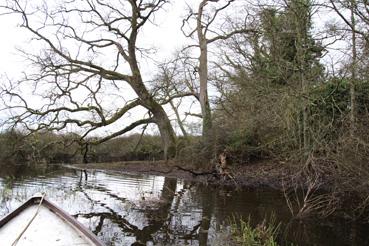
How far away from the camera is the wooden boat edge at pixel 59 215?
639 centimetres

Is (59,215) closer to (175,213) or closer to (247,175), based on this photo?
(175,213)

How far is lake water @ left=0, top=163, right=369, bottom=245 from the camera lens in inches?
331

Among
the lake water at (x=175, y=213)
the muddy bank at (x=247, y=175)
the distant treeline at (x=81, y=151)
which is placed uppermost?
the distant treeline at (x=81, y=151)

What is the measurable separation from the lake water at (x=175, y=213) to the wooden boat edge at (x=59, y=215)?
0.97m

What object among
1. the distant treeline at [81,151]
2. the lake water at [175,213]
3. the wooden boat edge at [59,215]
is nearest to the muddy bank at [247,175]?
the lake water at [175,213]

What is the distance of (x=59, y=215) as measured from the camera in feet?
25.4

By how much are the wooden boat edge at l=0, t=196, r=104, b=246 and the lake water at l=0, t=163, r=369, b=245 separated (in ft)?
3.17

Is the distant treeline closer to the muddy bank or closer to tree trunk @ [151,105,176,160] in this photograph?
tree trunk @ [151,105,176,160]

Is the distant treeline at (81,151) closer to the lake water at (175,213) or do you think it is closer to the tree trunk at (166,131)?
the tree trunk at (166,131)

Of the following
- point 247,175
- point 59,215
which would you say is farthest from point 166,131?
point 59,215

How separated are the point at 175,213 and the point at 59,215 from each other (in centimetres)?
377

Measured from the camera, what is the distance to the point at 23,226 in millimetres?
7102

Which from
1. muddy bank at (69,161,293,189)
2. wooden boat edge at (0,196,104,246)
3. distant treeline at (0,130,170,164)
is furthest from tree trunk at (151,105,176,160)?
wooden boat edge at (0,196,104,246)

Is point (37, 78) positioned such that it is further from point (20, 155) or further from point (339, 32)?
point (339, 32)
